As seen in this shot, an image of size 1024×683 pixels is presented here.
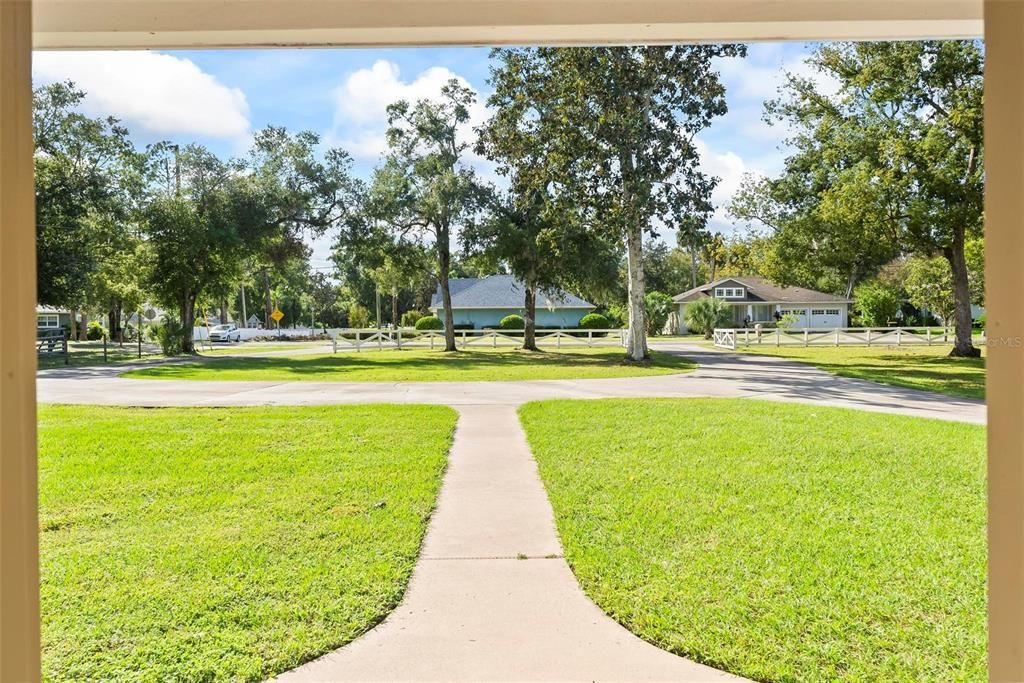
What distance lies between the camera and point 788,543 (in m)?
4.08

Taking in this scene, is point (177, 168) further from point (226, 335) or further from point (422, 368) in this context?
point (226, 335)

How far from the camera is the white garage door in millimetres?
43125

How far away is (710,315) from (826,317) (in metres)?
11.7

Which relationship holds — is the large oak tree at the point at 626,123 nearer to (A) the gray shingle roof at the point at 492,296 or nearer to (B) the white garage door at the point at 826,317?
(A) the gray shingle roof at the point at 492,296

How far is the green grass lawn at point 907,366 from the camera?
516 inches

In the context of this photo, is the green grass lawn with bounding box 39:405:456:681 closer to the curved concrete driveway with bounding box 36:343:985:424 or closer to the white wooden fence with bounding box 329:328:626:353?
the curved concrete driveway with bounding box 36:343:985:424

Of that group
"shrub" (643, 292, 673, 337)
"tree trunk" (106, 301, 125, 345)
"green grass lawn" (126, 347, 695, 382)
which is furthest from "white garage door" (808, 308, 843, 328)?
"tree trunk" (106, 301, 125, 345)

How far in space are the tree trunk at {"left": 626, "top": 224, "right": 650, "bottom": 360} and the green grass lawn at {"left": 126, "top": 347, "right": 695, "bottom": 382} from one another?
633mm

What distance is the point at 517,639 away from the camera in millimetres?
2889

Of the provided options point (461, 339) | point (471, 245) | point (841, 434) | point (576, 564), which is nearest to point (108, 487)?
point (576, 564)

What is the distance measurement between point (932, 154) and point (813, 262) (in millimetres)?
Answer: 4895

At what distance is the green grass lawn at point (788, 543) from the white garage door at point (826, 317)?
3793 centimetres
